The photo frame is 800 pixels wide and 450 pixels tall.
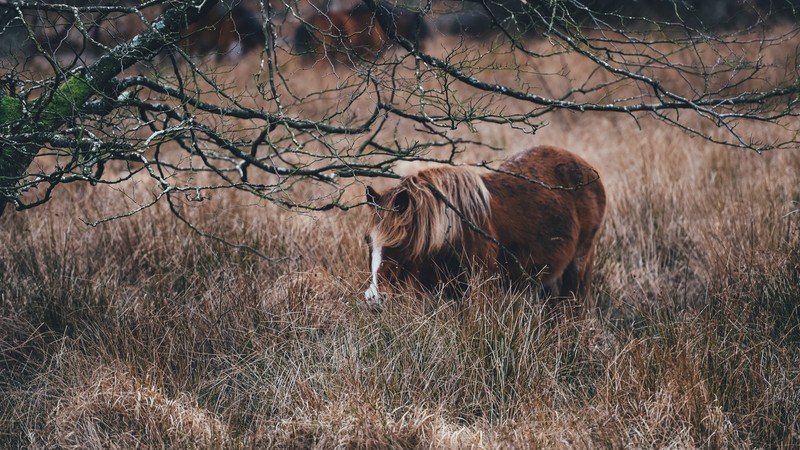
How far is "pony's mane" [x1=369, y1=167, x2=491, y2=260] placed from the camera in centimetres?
403

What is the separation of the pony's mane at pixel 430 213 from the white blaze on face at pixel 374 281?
0.10 ft

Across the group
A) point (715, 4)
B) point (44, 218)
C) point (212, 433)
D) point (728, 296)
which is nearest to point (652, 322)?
point (728, 296)

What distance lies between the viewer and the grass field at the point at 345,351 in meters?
3.28

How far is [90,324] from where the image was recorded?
4.20 meters

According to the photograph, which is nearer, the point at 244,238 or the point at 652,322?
the point at 652,322

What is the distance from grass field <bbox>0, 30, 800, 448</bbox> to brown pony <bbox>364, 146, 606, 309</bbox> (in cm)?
21

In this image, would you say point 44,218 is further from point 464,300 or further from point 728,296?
point 728,296

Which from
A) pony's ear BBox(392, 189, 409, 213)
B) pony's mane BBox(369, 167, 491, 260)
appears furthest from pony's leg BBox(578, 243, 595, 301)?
pony's ear BBox(392, 189, 409, 213)

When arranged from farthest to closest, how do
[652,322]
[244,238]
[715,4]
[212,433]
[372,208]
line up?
[715,4] < [244,238] < [372,208] < [652,322] < [212,433]

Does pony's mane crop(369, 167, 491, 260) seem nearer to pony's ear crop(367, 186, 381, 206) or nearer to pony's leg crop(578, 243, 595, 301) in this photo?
pony's ear crop(367, 186, 381, 206)

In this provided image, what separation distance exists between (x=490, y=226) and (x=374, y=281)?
808mm

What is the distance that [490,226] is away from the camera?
4.36 metres

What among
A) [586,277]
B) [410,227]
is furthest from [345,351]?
[586,277]

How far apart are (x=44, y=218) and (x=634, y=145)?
5.95 metres
